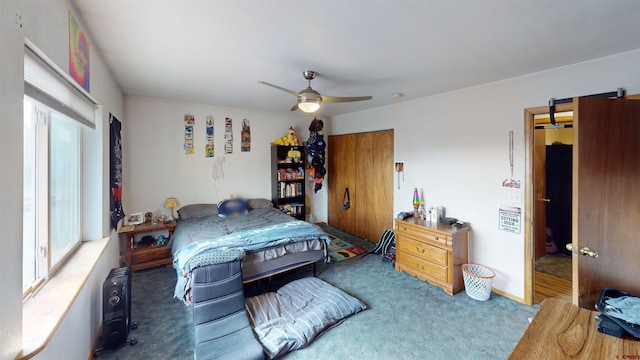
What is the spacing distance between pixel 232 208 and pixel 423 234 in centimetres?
290

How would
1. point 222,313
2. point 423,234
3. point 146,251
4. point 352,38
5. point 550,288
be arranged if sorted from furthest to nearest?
point 146,251, point 423,234, point 550,288, point 222,313, point 352,38

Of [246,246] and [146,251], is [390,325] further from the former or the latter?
[146,251]

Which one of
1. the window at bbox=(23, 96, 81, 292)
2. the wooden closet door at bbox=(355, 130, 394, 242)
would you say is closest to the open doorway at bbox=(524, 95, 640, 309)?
the wooden closet door at bbox=(355, 130, 394, 242)

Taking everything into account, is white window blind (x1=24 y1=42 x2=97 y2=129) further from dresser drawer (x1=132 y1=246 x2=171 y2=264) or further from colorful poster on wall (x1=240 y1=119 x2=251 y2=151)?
colorful poster on wall (x1=240 y1=119 x2=251 y2=151)

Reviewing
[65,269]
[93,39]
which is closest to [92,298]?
[65,269]

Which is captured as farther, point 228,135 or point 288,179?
point 288,179

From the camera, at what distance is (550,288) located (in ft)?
9.68

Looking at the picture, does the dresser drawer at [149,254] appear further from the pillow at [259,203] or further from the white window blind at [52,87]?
the white window blind at [52,87]

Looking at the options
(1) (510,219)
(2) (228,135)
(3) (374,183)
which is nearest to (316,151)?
(3) (374,183)

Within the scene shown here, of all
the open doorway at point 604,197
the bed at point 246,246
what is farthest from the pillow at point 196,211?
the open doorway at point 604,197

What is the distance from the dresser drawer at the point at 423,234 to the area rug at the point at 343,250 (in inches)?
34.7

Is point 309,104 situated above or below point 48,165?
above

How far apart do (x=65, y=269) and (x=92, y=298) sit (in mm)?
379

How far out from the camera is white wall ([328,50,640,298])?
91.1 inches
